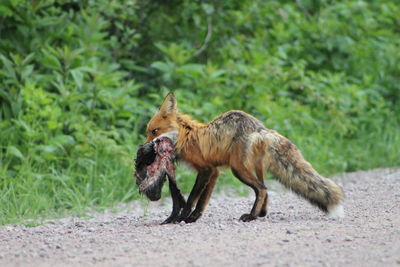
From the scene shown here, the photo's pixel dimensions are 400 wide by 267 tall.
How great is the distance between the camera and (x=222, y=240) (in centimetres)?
498

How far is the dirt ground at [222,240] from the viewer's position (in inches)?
175

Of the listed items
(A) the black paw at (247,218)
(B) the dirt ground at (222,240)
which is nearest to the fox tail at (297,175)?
(B) the dirt ground at (222,240)

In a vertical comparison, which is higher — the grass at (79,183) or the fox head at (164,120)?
the fox head at (164,120)

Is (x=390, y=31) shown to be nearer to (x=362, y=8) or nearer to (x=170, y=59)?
(x=362, y=8)

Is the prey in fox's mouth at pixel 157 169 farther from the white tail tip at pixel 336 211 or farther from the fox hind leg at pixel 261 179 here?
the white tail tip at pixel 336 211

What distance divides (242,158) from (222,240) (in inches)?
46.6

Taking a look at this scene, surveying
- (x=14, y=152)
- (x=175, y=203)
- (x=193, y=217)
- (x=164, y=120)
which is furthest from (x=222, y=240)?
(x=14, y=152)

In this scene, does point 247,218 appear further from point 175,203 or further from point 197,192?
point 175,203

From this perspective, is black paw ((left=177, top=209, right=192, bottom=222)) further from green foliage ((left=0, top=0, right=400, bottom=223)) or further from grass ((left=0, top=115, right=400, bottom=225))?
green foliage ((left=0, top=0, right=400, bottom=223))

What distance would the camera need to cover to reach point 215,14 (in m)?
11.5

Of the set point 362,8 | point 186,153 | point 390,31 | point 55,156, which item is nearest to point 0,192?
point 55,156

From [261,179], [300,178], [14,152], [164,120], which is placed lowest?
[14,152]

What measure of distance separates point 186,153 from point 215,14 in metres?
5.74

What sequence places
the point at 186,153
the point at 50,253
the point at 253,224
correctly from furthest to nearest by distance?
the point at 186,153, the point at 253,224, the point at 50,253
